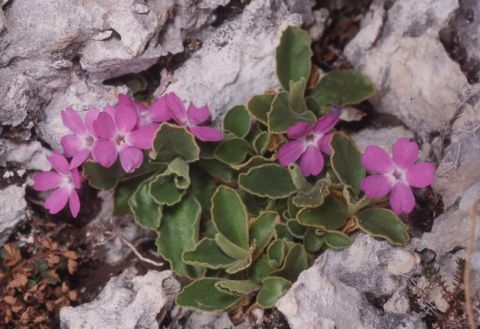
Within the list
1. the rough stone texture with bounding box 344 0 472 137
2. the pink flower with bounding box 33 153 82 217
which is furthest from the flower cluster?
the rough stone texture with bounding box 344 0 472 137

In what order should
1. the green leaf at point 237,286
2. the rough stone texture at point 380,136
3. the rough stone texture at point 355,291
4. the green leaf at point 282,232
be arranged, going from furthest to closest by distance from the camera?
the rough stone texture at point 380,136, the green leaf at point 282,232, the green leaf at point 237,286, the rough stone texture at point 355,291

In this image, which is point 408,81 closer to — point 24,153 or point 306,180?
point 306,180

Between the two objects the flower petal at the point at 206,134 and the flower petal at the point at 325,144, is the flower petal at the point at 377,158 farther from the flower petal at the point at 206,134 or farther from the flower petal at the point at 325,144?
the flower petal at the point at 206,134

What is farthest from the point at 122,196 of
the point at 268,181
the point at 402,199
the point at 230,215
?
the point at 402,199

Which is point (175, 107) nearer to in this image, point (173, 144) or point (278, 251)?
point (173, 144)

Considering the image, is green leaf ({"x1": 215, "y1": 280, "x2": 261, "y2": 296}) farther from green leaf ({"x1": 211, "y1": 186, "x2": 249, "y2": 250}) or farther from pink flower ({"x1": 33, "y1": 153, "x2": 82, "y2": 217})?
pink flower ({"x1": 33, "y1": 153, "x2": 82, "y2": 217})

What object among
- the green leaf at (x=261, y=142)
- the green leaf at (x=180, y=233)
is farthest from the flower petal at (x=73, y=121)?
the green leaf at (x=261, y=142)
